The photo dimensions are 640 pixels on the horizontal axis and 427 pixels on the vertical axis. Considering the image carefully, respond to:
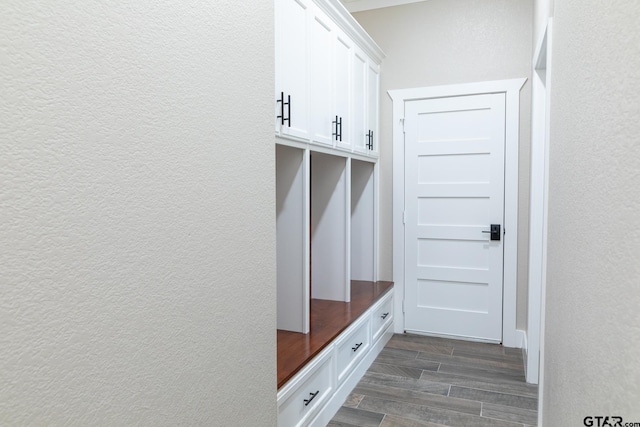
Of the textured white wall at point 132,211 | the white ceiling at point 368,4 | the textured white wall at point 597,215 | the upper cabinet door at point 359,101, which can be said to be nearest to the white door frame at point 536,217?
the upper cabinet door at point 359,101

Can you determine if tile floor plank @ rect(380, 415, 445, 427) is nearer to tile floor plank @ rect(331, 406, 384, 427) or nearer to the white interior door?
tile floor plank @ rect(331, 406, 384, 427)

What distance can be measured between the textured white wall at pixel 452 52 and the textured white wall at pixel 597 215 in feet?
6.94

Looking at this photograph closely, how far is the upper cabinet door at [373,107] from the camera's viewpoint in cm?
361

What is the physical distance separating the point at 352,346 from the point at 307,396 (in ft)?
2.46

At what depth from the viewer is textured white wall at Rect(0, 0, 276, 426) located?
0.81 m

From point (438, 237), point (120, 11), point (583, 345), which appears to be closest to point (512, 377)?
point (438, 237)

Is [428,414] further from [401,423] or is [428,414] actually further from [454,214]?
[454,214]

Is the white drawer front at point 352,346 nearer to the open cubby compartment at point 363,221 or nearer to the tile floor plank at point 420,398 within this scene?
the tile floor plank at point 420,398

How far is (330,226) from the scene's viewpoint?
3.25 metres

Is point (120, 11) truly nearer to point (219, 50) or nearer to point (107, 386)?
point (219, 50)

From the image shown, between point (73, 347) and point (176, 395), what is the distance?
386mm

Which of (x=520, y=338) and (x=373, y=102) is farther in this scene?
(x=373, y=102)

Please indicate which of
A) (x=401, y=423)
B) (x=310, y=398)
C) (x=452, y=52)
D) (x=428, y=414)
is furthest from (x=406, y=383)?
(x=452, y=52)

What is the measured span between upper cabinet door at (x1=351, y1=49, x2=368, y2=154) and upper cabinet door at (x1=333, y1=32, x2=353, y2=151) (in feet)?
0.26
